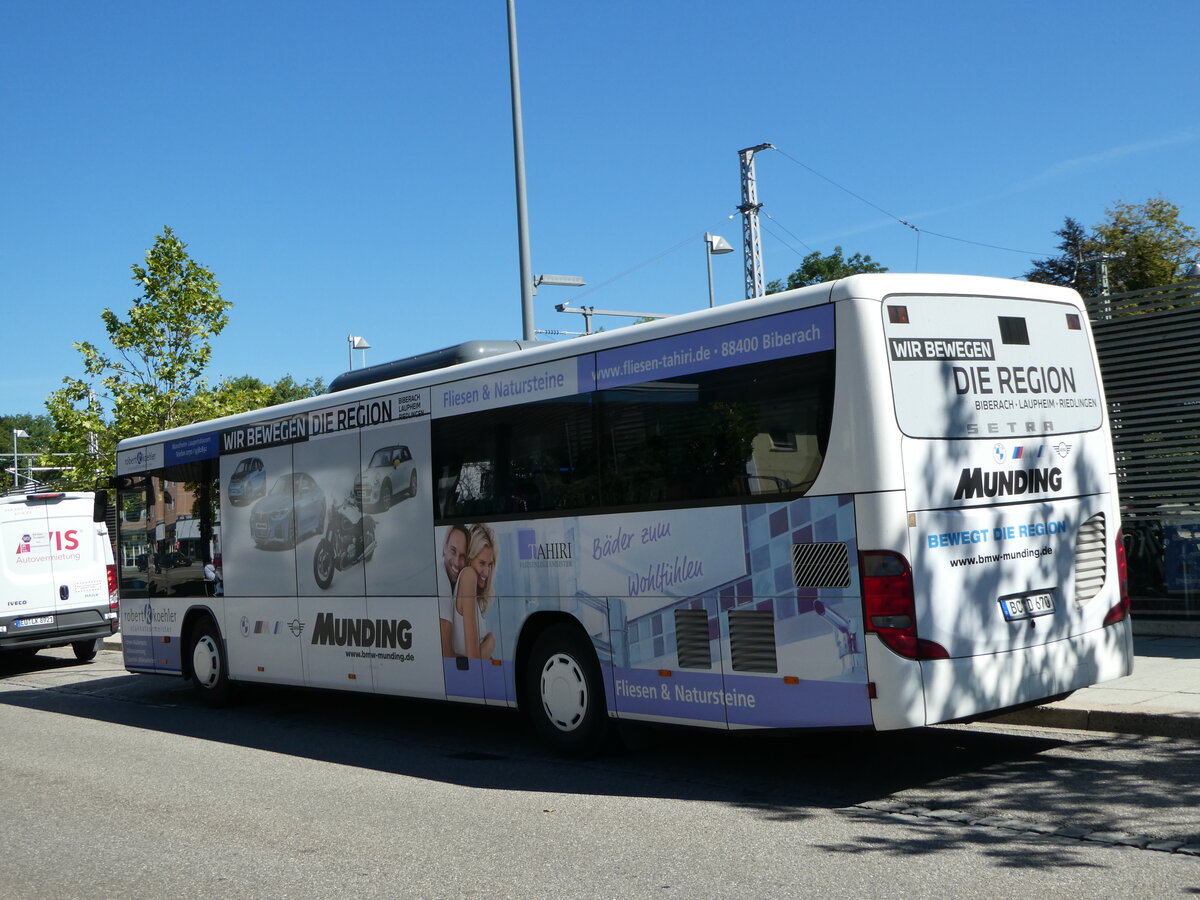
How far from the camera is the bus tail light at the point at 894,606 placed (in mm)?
7195

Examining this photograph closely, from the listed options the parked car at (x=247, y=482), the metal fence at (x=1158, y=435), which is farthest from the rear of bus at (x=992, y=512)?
the parked car at (x=247, y=482)

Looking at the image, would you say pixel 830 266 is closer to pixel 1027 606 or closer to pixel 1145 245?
pixel 1145 245

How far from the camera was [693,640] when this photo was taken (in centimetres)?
838

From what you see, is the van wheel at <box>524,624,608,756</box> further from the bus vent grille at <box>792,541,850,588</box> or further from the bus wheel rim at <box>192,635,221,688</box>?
the bus wheel rim at <box>192,635,221,688</box>

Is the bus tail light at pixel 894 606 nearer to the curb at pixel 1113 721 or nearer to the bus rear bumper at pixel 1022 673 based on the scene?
the bus rear bumper at pixel 1022 673

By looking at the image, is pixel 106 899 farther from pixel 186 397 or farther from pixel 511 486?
pixel 186 397

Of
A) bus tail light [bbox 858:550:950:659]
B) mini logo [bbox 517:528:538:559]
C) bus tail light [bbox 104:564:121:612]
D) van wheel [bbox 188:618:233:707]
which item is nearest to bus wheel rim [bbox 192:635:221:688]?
→ van wheel [bbox 188:618:233:707]

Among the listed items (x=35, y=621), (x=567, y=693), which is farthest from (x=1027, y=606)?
(x=35, y=621)

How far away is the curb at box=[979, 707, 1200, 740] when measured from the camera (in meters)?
8.67

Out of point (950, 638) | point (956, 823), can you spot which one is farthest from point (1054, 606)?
point (956, 823)

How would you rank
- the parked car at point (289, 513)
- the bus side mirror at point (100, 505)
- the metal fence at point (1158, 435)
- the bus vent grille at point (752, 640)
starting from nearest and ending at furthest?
1. the bus vent grille at point (752, 640)
2. the parked car at point (289, 513)
3. the metal fence at point (1158, 435)
4. the bus side mirror at point (100, 505)

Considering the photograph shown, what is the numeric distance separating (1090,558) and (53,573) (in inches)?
652

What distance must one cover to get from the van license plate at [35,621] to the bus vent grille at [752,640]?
1491 centimetres

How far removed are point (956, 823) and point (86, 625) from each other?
54.8 feet
